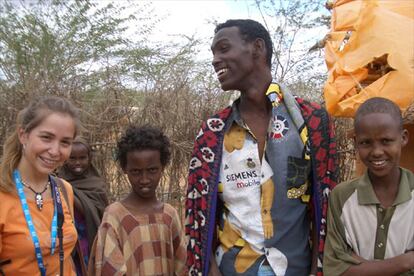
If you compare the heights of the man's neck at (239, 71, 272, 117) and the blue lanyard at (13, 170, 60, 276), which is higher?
the man's neck at (239, 71, 272, 117)

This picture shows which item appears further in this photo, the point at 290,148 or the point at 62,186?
the point at 62,186

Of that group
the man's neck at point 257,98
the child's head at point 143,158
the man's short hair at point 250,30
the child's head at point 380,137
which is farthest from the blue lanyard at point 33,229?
the child's head at point 380,137

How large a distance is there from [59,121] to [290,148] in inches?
43.0

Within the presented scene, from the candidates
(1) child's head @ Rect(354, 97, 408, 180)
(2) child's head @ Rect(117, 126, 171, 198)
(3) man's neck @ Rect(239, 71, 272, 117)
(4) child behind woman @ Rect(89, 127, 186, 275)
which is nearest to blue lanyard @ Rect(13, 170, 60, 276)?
(4) child behind woman @ Rect(89, 127, 186, 275)

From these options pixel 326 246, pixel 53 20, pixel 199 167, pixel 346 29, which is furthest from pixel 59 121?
pixel 53 20

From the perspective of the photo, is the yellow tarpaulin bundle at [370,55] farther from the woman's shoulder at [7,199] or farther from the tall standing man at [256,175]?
the woman's shoulder at [7,199]

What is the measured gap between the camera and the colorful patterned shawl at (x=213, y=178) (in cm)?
213

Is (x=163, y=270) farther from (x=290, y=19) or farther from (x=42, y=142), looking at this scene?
(x=290, y=19)

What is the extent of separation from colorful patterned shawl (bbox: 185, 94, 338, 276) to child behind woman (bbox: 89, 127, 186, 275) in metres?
0.26

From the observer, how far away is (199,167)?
88.9 inches

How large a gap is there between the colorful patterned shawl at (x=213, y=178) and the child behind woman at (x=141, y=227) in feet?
0.85

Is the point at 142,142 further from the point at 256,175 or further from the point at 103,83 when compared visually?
the point at 103,83

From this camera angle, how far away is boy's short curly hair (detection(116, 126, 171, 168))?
2.68 meters

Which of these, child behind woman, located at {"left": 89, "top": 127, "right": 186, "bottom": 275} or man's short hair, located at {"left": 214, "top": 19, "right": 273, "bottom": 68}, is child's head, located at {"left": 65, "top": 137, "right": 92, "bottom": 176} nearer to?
child behind woman, located at {"left": 89, "top": 127, "right": 186, "bottom": 275}
